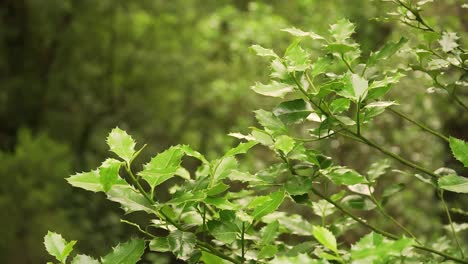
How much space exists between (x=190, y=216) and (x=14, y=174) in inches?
221

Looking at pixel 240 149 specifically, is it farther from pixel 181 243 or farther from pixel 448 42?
pixel 448 42

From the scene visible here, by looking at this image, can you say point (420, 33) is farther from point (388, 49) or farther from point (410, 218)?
point (410, 218)

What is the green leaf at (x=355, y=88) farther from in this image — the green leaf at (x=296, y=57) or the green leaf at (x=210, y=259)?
the green leaf at (x=210, y=259)

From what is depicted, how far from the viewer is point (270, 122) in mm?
1182

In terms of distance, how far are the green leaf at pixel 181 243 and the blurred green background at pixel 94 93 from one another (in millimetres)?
5370

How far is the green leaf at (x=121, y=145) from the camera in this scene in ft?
3.40

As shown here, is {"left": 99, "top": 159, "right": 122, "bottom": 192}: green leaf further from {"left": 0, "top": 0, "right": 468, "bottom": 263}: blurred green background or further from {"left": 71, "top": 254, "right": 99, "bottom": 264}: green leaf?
{"left": 0, "top": 0, "right": 468, "bottom": 263}: blurred green background

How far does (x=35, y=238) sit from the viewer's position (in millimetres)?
6551

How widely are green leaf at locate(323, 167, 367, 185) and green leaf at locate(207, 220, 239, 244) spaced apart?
21 cm

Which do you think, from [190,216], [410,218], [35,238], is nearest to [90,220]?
[35,238]

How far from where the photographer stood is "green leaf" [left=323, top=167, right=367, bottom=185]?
119cm

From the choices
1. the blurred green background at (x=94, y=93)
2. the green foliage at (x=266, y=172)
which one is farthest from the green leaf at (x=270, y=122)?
the blurred green background at (x=94, y=93)

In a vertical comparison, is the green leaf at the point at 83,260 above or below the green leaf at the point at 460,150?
below

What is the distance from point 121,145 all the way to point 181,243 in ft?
0.58
